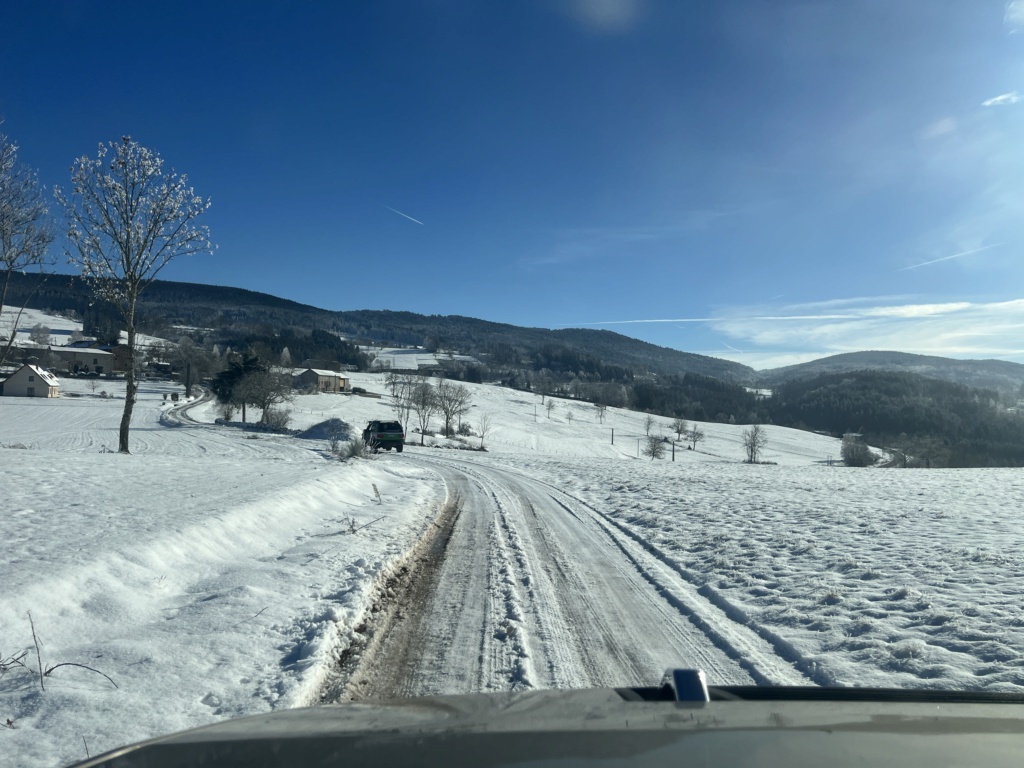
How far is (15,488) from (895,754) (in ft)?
45.1

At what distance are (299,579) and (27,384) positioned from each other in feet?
311


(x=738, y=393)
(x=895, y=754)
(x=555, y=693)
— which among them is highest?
(x=738, y=393)

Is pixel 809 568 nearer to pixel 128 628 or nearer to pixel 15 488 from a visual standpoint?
pixel 128 628

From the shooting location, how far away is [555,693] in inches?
119

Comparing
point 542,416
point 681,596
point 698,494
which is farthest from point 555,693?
point 542,416

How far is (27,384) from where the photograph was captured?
259 ft

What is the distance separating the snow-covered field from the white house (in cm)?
7800

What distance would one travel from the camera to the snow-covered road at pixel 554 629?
192 inches

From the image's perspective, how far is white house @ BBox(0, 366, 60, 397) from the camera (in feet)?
257

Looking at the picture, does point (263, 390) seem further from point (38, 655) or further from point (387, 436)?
point (38, 655)

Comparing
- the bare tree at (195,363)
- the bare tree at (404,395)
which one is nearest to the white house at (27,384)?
the bare tree at (195,363)

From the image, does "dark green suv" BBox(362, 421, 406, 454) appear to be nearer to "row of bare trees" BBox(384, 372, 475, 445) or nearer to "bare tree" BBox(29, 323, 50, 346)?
"row of bare trees" BBox(384, 372, 475, 445)

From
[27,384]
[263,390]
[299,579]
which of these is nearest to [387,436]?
[263,390]

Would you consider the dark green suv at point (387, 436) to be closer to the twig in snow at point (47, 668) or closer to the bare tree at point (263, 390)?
the bare tree at point (263, 390)
